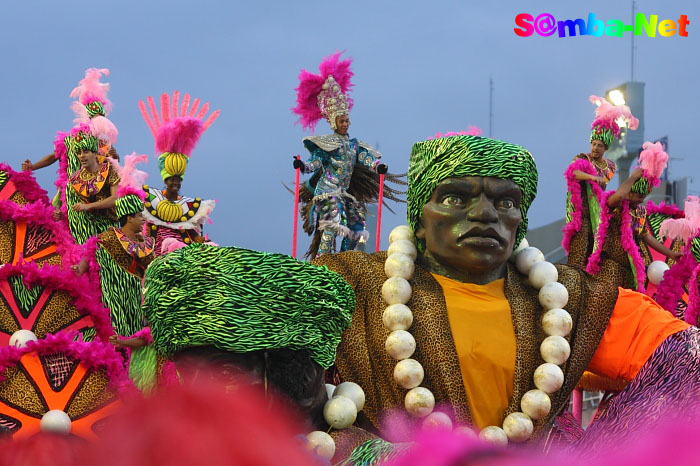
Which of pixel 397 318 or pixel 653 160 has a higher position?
pixel 653 160

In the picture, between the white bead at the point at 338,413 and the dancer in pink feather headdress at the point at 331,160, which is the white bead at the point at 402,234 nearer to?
the white bead at the point at 338,413

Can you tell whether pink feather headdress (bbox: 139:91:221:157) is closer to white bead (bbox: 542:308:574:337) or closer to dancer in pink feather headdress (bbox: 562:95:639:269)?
dancer in pink feather headdress (bbox: 562:95:639:269)

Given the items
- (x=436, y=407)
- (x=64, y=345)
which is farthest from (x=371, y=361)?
(x=64, y=345)

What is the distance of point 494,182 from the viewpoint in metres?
3.03

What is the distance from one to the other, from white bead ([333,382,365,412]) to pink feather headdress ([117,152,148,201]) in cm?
289

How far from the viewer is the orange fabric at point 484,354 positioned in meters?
2.92

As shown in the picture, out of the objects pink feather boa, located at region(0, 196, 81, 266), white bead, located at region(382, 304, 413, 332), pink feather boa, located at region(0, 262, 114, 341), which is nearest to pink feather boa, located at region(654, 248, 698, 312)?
white bead, located at region(382, 304, 413, 332)

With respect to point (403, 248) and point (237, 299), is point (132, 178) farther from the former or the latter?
point (237, 299)

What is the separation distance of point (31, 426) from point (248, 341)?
1.33m

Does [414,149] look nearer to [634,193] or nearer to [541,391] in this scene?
[541,391]

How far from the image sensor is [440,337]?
116 inches

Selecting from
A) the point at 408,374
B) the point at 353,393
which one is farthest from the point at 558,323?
the point at 353,393

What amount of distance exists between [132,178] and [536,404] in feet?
10.5

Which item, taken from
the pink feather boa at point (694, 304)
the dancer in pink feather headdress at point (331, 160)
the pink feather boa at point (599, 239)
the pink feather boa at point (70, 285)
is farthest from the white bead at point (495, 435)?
the dancer in pink feather headdress at point (331, 160)
